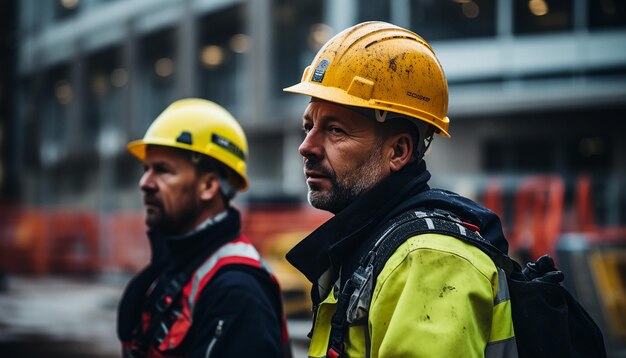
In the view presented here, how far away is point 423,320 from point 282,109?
2540 cm

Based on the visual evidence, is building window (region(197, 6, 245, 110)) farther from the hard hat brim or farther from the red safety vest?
the hard hat brim

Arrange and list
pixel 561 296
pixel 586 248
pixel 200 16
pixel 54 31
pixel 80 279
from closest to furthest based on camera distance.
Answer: pixel 561 296
pixel 586 248
pixel 80 279
pixel 200 16
pixel 54 31

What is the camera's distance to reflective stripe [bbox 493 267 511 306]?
2018 millimetres

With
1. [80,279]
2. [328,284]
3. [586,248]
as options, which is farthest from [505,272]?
[80,279]

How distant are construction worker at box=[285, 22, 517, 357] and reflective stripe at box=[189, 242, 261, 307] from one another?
1163 mm

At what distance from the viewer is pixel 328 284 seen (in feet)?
7.64

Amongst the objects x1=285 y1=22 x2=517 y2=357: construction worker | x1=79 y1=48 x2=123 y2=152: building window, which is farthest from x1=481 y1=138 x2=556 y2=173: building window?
x1=285 y1=22 x2=517 y2=357: construction worker

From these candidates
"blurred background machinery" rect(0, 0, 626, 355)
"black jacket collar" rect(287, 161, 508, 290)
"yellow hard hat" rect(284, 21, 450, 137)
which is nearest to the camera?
"black jacket collar" rect(287, 161, 508, 290)

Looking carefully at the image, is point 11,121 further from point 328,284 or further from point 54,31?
point 328,284

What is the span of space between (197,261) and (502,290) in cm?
183

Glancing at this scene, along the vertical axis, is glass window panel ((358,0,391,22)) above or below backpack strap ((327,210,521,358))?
above

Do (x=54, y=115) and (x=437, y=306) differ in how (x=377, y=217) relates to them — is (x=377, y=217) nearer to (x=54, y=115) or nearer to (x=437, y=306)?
(x=437, y=306)

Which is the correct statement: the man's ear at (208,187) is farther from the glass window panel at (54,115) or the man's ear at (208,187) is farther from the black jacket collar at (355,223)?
the glass window panel at (54,115)

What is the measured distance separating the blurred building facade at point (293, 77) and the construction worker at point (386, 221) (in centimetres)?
1256
